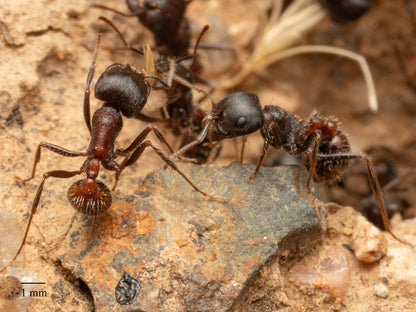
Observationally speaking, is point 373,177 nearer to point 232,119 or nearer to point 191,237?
point 232,119

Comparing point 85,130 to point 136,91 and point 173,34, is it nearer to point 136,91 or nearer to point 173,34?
point 136,91

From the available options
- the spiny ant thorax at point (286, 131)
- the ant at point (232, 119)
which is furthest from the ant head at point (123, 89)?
the spiny ant thorax at point (286, 131)

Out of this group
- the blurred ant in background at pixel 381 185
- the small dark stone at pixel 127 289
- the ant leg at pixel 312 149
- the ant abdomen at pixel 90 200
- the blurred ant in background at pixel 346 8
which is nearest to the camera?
the small dark stone at pixel 127 289

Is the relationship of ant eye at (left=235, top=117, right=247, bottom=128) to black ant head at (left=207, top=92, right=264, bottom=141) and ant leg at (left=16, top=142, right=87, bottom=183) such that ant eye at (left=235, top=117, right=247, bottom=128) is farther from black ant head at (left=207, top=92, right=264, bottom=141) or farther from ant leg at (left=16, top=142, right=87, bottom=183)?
ant leg at (left=16, top=142, right=87, bottom=183)

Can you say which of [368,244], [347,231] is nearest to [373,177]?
[347,231]

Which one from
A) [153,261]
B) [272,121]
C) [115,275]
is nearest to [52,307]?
[115,275]

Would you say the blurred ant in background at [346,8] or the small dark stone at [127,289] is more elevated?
the blurred ant in background at [346,8]

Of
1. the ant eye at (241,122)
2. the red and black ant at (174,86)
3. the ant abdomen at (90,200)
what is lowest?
the ant abdomen at (90,200)

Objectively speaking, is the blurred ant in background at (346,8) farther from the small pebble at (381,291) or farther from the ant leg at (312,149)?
the small pebble at (381,291)
